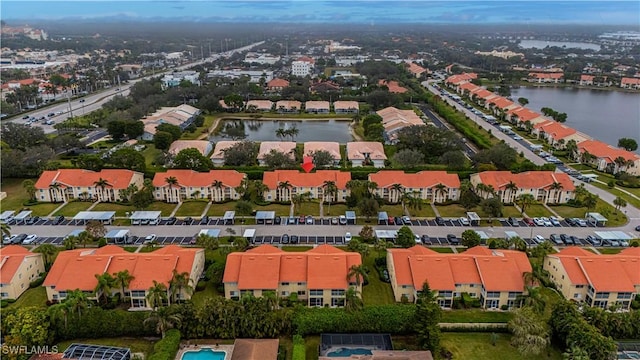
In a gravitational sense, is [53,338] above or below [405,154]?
below

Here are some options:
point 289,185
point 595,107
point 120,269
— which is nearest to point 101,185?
point 120,269

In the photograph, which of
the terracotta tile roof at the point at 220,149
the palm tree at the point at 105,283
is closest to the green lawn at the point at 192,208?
the terracotta tile roof at the point at 220,149

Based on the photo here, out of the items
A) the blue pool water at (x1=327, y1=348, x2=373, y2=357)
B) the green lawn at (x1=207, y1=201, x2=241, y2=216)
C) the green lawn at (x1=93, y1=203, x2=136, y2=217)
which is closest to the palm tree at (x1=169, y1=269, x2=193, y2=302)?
the blue pool water at (x1=327, y1=348, x2=373, y2=357)

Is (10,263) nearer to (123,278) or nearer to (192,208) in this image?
(123,278)

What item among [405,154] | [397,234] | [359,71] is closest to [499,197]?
[405,154]

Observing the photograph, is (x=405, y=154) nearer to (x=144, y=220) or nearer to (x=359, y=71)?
(x=144, y=220)

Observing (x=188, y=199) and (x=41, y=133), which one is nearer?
(x=188, y=199)

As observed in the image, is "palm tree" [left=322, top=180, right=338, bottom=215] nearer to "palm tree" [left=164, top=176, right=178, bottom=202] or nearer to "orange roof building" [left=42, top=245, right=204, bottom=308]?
"palm tree" [left=164, top=176, right=178, bottom=202]
